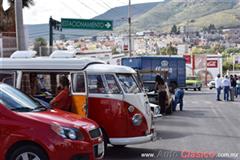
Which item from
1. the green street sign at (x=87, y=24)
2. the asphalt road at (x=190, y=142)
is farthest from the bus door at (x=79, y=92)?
the green street sign at (x=87, y=24)

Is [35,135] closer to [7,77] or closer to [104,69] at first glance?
[104,69]

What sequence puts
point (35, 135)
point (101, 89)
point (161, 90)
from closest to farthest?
point (35, 135) < point (101, 89) < point (161, 90)

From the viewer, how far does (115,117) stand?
37.2 feet

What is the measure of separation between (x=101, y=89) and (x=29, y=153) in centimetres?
344

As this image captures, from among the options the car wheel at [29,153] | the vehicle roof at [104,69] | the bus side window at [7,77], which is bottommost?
the car wheel at [29,153]

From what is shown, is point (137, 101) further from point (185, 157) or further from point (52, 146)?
point (52, 146)

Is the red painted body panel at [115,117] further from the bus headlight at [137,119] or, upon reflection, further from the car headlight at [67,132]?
the car headlight at [67,132]

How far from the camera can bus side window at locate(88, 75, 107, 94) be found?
38.0 ft

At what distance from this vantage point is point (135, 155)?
38.8ft

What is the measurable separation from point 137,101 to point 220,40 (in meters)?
179

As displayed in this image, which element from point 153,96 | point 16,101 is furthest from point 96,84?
point 153,96

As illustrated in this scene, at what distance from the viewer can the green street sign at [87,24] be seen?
28.9 meters

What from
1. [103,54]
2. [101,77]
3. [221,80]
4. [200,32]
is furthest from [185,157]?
[200,32]

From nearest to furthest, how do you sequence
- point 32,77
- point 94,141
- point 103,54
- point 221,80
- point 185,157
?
point 94,141
point 185,157
point 32,77
point 221,80
point 103,54
